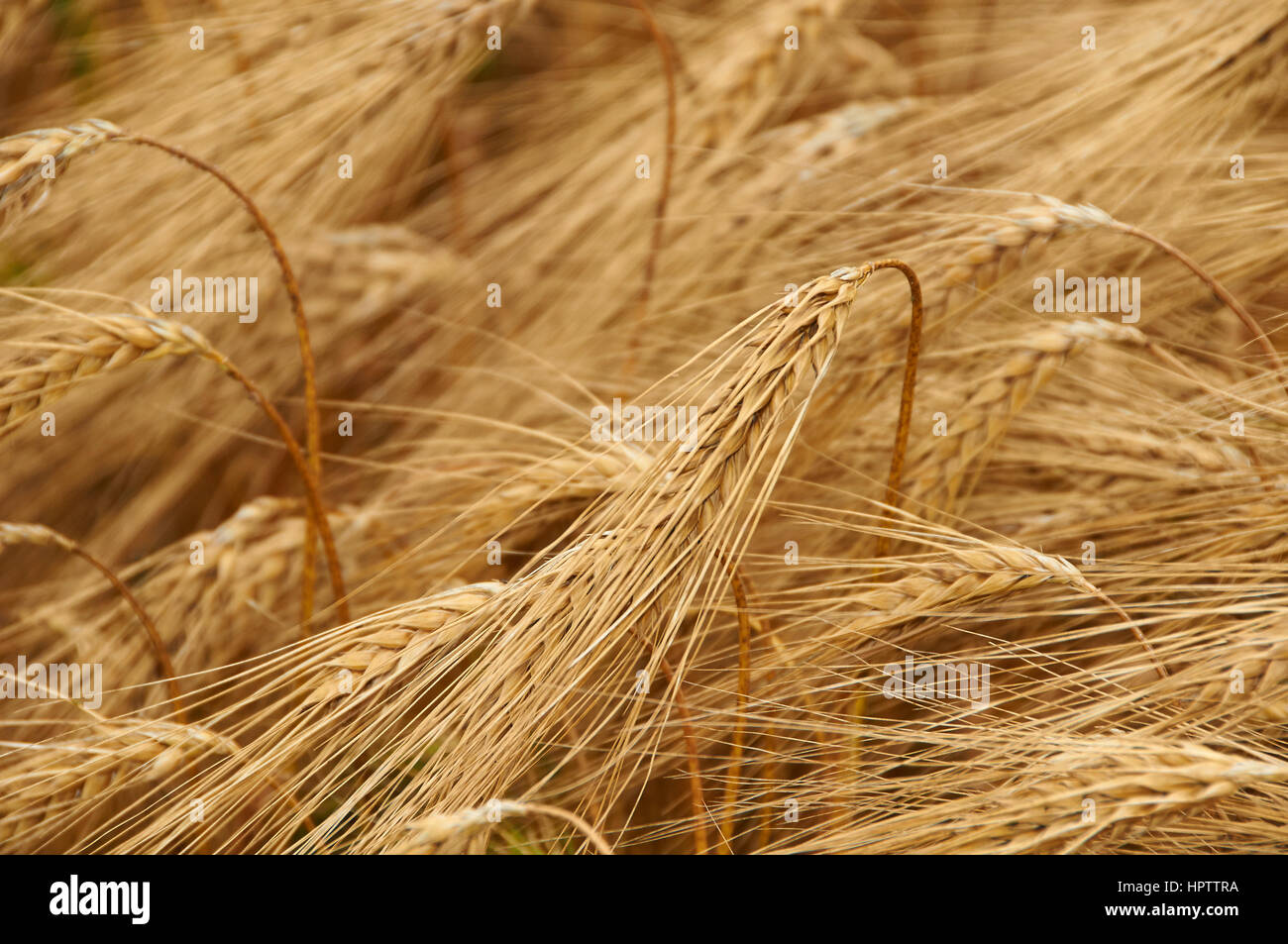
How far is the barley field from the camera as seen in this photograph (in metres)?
0.87

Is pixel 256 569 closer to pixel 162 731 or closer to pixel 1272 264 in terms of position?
pixel 162 731

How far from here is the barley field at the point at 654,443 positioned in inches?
34.3

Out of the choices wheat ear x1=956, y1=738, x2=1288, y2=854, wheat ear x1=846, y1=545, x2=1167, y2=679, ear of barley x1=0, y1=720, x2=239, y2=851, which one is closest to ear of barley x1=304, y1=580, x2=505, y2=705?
ear of barley x1=0, y1=720, x2=239, y2=851

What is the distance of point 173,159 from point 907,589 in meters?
1.23

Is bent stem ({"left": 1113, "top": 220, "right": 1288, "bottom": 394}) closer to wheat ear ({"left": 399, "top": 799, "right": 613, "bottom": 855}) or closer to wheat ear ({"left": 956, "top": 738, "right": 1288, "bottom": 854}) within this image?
wheat ear ({"left": 956, "top": 738, "right": 1288, "bottom": 854})

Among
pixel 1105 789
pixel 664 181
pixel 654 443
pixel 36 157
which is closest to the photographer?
pixel 1105 789

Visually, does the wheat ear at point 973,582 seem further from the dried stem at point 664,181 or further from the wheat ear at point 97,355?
the wheat ear at point 97,355

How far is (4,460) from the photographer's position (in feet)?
4.59

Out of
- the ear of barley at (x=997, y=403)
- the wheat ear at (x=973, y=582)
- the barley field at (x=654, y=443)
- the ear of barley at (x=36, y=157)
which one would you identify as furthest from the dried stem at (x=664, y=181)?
the ear of barley at (x=36, y=157)

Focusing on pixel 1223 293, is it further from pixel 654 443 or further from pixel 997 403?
pixel 654 443

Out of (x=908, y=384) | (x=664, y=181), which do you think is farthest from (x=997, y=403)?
(x=664, y=181)

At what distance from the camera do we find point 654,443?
1.09 m

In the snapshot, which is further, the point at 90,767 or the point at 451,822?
the point at 90,767
